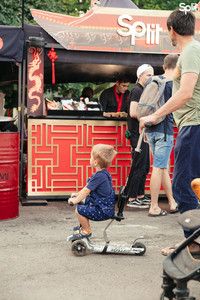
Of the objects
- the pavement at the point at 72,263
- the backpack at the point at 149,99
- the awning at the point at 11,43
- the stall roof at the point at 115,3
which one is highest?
the stall roof at the point at 115,3

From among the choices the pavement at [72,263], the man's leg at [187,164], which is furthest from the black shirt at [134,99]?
the man's leg at [187,164]

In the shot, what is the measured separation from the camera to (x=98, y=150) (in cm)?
571

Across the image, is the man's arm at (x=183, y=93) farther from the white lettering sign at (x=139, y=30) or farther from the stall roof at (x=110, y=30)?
the white lettering sign at (x=139, y=30)

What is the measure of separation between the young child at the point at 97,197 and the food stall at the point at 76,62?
9.84 feet

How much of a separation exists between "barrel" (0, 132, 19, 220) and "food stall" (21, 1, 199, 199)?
1.25 m

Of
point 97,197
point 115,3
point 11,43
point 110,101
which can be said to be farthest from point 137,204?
point 115,3

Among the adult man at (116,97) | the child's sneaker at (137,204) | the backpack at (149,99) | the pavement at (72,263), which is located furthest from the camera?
the adult man at (116,97)

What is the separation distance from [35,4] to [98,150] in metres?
10.8

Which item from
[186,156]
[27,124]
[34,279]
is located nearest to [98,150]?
[186,156]

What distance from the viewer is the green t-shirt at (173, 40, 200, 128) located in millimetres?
4879

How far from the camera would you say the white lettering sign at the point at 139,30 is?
8.92 metres

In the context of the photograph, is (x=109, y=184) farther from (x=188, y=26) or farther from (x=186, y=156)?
(x=188, y=26)

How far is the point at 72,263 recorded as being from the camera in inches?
211

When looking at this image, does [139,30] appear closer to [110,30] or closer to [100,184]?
[110,30]
